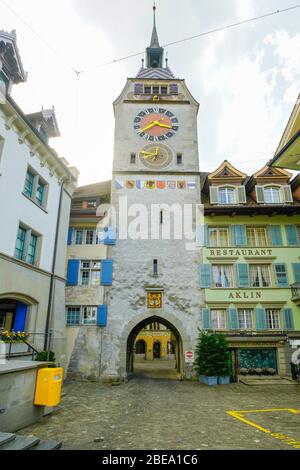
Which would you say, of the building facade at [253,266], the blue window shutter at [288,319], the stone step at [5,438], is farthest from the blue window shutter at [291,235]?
the stone step at [5,438]

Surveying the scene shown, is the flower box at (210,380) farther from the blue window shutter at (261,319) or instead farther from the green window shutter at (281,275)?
the green window shutter at (281,275)

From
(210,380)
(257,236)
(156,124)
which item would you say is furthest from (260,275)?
(156,124)

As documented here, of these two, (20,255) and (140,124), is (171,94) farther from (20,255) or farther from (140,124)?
(20,255)

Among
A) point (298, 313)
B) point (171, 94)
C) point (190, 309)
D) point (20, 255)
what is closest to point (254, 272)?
point (298, 313)

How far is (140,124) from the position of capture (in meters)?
23.8

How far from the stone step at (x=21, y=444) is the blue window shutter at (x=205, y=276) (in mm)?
14245

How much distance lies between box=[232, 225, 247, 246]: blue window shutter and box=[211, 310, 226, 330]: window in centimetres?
479

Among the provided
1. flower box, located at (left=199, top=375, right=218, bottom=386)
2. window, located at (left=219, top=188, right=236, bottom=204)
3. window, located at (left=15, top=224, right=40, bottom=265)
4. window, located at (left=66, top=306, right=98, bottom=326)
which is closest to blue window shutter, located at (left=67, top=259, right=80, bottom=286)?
window, located at (left=66, top=306, right=98, bottom=326)

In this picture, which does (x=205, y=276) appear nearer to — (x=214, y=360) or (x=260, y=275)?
(x=260, y=275)

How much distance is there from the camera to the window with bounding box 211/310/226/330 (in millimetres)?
17908

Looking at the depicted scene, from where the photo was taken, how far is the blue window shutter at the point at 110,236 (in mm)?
19391

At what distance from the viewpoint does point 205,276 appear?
18.7 metres

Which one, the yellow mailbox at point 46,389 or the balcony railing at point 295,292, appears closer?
the yellow mailbox at point 46,389

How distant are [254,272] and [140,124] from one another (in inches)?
600
